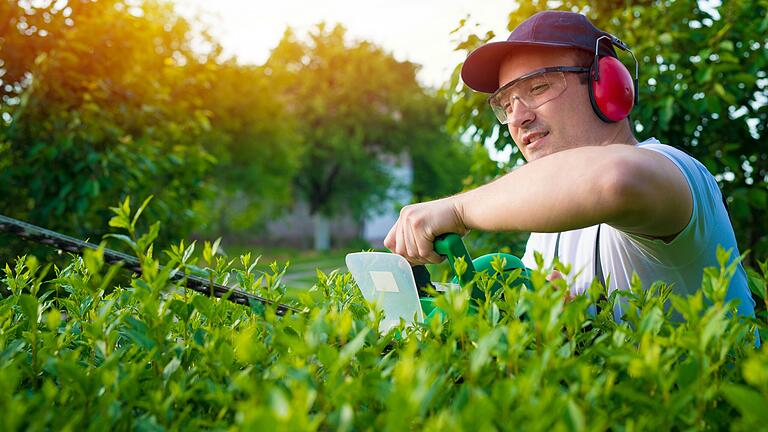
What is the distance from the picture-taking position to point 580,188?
4.35ft

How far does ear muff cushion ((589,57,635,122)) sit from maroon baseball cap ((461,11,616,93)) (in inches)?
4.3

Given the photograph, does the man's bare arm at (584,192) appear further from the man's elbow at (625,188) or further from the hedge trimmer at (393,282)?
the hedge trimmer at (393,282)

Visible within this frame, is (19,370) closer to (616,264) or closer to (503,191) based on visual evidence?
(503,191)

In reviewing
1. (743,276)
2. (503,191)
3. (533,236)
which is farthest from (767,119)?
(503,191)

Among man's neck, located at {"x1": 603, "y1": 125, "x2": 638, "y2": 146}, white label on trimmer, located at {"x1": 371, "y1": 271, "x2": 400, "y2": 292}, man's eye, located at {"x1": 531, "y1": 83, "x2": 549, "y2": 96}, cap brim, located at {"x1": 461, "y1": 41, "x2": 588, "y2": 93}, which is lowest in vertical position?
white label on trimmer, located at {"x1": 371, "y1": 271, "x2": 400, "y2": 292}

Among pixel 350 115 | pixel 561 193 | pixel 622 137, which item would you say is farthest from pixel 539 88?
pixel 350 115

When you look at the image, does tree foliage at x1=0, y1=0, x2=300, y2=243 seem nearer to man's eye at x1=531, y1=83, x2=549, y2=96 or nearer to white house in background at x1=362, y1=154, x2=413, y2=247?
man's eye at x1=531, y1=83, x2=549, y2=96

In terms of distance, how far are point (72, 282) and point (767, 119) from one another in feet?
18.0

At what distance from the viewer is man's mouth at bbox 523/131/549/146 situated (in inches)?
108

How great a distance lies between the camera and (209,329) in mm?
1172

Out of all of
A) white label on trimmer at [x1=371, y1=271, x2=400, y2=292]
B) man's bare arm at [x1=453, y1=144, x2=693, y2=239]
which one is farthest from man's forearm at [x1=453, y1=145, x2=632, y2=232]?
white label on trimmer at [x1=371, y1=271, x2=400, y2=292]

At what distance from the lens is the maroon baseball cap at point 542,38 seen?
2.60m

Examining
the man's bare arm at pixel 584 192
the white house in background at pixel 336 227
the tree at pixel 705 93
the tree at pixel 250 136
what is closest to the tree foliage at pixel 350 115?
the white house in background at pixel 336 227

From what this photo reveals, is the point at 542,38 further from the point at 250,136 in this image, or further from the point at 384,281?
the point at 250,136
